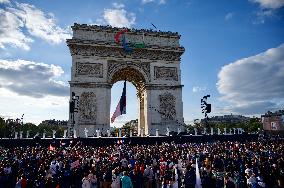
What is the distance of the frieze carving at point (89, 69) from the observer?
34.2 meters

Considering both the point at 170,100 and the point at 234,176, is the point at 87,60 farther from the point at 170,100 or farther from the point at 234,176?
the point at 234,176

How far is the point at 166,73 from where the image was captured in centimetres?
3659

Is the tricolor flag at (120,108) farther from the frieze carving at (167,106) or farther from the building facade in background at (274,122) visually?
the building facade in background at (274,122)

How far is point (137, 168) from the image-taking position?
39.5ft

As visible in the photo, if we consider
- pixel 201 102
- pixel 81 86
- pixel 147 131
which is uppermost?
pixel 81 86

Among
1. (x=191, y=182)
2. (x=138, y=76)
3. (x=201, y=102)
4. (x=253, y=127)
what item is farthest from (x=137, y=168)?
(x=253, y=127)

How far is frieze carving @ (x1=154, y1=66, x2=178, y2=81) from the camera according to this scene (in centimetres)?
3631

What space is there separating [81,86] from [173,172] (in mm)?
23690

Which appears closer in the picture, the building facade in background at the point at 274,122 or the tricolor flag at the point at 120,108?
the tricolor flag at the point at 120,108

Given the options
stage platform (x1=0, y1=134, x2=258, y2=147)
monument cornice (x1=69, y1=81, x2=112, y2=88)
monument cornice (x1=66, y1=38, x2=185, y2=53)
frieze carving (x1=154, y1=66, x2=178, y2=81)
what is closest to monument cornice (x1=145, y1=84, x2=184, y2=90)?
frieze carving (x1=154, y1=66, x2=178, y2=81)

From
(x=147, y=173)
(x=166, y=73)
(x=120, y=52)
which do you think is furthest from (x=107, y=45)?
(x=147, y=173)

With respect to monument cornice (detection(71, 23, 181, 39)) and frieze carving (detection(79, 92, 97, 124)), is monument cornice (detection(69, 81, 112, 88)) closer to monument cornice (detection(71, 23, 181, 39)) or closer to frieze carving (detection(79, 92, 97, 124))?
frieze carving (detection(79, 92, 97, 124))

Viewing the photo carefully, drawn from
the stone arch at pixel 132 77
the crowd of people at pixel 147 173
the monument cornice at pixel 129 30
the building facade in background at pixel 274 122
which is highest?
the monument cornice at pixel 129 30

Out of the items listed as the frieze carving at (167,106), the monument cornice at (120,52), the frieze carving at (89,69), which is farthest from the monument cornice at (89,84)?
the frieze carving at (167,106)
